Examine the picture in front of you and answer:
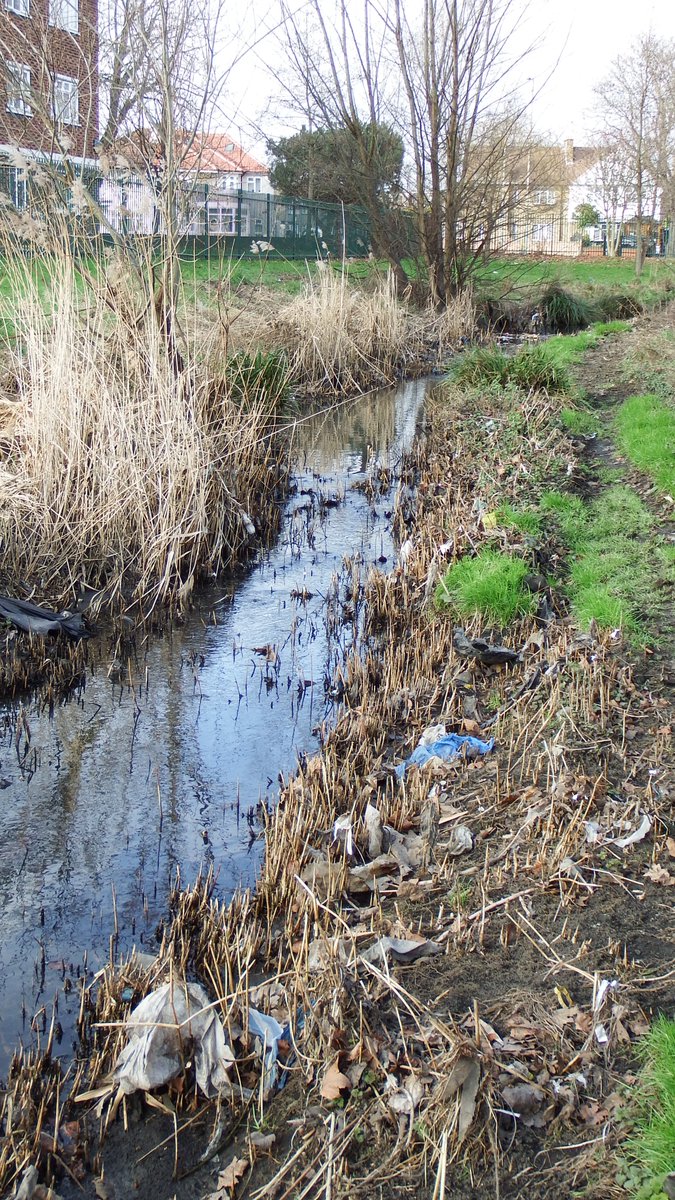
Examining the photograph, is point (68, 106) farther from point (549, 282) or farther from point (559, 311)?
point (549, 282)

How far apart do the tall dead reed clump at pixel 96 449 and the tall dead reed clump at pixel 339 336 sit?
19.3 ft

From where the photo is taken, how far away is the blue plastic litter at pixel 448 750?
15.0 ft

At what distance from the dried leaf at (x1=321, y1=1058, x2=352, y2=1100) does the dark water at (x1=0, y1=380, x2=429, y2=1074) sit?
85 centimetres

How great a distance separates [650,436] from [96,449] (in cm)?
524

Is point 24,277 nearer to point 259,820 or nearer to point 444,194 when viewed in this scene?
point 259,820

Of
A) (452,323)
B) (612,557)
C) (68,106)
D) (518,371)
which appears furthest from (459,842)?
(452,323)

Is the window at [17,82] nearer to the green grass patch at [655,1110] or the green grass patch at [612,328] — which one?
the green grass patch at [655,1110]

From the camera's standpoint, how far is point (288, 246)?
29.2 meters

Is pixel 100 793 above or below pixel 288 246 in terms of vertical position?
below

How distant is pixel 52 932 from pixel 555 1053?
1.82 meters

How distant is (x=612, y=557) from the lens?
263 inches

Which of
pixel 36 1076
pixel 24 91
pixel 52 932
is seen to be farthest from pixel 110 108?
pixel 36 1076

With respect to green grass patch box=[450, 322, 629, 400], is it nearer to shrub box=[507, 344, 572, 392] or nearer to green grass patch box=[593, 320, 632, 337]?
shrub box=[507, 344, 572, 392]

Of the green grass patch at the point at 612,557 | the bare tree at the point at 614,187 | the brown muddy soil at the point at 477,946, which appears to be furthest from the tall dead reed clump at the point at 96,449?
the bare tree at the point at 614,187
